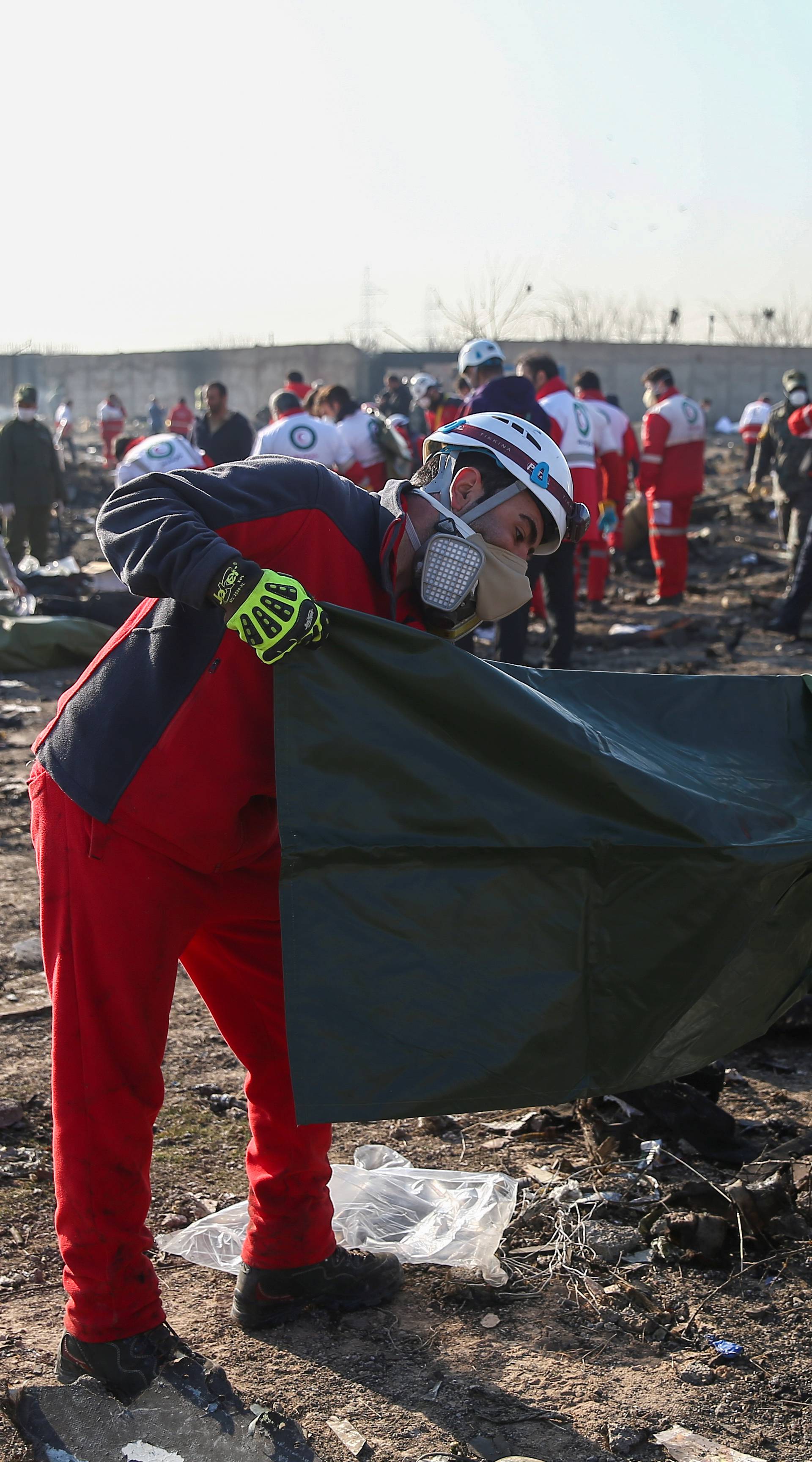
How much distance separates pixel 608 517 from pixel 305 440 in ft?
14.0

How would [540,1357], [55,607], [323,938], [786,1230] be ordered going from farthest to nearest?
1. [55,607]
2. [786,1230]
3. [540,1357]
4. [323,938]

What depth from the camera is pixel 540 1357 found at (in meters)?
2.66

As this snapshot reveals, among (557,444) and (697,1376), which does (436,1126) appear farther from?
(557,444)

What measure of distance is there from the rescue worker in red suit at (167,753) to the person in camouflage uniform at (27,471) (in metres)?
A: 11.2

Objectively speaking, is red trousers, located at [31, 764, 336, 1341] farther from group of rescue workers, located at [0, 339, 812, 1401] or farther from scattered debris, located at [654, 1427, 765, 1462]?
scattered debris, located at [654, 1427, 765, 1462]

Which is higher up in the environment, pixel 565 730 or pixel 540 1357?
pixel 565 730

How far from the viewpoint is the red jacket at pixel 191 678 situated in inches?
91.4

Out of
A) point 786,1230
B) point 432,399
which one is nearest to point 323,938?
point 786,1230

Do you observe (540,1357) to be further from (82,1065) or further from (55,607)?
(55,607)

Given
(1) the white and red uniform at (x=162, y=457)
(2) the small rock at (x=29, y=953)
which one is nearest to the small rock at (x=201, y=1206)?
(2) the small rock at (x=29, y=953)

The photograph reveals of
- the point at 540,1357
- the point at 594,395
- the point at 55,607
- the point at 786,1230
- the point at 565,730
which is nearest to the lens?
the point at 565,730

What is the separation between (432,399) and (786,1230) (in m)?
12.1

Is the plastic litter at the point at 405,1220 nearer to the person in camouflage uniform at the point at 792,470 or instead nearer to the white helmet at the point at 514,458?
the white helmet at the point at 514,458

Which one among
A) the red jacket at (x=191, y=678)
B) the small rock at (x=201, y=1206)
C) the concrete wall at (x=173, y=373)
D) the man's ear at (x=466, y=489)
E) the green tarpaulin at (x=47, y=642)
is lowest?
the small rock at (x=201, y=1206)
